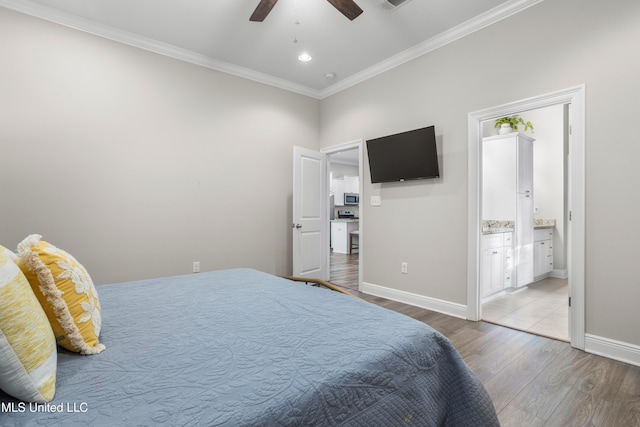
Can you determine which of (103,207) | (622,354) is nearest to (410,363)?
(622,354)

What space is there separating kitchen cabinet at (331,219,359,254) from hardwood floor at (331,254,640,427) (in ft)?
17.4

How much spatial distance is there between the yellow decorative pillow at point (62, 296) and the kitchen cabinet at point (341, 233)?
7146 mm

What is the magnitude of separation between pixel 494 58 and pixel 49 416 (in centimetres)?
368

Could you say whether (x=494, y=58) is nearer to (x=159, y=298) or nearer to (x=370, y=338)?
(x=370, y=338)

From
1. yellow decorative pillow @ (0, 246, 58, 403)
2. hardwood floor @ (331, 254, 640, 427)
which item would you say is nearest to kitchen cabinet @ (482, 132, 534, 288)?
hardwood floor @ (331, 254, 640, 427)

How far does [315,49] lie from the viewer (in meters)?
3.43

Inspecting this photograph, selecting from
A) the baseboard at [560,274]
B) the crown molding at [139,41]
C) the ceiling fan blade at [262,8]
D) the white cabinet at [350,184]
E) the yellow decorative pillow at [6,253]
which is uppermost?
the crown molding at [139,41]

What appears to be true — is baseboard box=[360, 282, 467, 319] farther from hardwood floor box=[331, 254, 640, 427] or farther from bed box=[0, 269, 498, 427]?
bed box=[0, 269, 498, 427]

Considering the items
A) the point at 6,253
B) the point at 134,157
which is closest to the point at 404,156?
the point at 134,157

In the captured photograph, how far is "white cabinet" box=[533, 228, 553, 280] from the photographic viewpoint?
4.55 metres

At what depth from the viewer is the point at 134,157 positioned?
10.4ft

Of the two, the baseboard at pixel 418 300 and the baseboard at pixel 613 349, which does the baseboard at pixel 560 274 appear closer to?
the baseboard at pixel 418 300

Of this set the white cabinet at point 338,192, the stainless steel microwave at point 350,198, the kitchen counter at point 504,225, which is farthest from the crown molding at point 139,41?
the stainless steel microwave at point 350,198

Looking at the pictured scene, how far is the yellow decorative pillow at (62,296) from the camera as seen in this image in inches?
37.4
